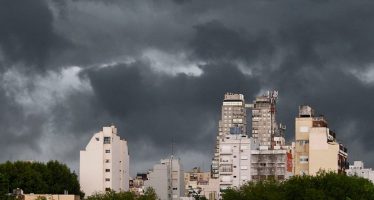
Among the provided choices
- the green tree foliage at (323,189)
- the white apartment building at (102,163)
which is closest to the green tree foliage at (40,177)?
the white apartment building at (102,163)

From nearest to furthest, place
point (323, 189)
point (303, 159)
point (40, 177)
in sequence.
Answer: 1. point (323, 189)
2. point (40, 177)
3. point (303, 159)

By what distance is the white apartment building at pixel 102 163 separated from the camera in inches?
7500

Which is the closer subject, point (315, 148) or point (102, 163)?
point (315, 148)

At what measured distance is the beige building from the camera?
188 meters

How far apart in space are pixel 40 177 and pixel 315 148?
1841 inches

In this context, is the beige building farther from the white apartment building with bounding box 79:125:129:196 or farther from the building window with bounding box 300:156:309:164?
the white apartment building with bounding box 79:125:129:196

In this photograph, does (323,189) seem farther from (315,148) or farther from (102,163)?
(102,163)

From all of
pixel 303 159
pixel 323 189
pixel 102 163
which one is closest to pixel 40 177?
pixel 102 163

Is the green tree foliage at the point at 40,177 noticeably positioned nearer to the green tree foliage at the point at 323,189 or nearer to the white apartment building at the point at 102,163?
the white apartment building at the point at 102,163

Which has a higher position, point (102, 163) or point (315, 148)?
point (315, 148)

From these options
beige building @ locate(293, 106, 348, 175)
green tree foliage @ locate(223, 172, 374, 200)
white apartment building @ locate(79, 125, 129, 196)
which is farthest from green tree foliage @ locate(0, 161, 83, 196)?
beige building @ locate(293, 106, 348, 175)

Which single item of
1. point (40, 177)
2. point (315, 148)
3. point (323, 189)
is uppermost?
point (315, 148)

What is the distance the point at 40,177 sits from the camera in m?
166

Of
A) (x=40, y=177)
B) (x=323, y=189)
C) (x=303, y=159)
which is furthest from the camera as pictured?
(x=303, y=159)
